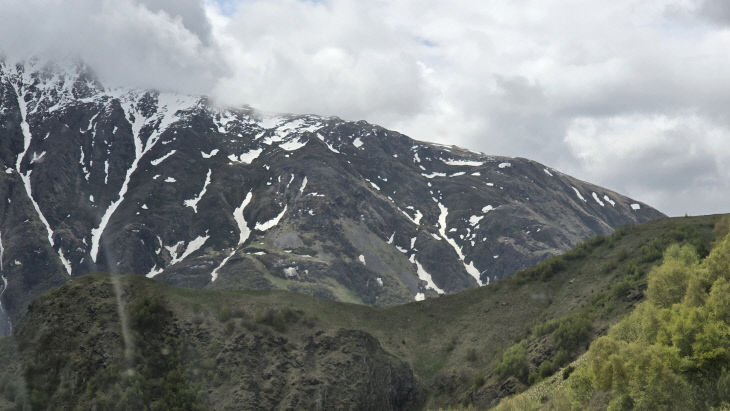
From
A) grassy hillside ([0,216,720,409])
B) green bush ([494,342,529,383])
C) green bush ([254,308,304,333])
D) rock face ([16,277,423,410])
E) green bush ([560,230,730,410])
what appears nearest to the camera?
green bush ([560,230,730,410])

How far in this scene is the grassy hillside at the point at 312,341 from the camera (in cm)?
9650

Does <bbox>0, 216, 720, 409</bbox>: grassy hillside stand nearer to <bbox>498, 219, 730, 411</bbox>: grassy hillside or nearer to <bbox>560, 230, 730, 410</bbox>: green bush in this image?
<bbox>498, 219, 730, 411</bbox>: grassy hillside

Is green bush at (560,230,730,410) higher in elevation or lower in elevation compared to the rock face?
lower

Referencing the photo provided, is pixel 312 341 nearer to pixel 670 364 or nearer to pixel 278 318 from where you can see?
pixel 278 318

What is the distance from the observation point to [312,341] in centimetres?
11281

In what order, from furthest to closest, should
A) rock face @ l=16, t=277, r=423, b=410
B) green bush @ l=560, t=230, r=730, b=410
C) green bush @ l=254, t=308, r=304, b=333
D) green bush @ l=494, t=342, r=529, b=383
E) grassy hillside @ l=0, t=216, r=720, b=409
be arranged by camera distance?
1. green bush @ l=254, t=308, r=304, b=333
2. green bush @ l=494, t=342, r=529, b=383
3. grassy hillside @ l=0, t=216, r=720, b=409
4. rock face @ l=16, t=277, r=423, b=410
5. green bush @ l=560, t=230, r=730, b=410

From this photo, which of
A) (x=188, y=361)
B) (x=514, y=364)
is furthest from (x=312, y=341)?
(x=514, y=364)

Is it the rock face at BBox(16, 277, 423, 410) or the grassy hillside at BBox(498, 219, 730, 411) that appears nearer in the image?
the grassy hillside at BBox(498, 219, 730, 411)

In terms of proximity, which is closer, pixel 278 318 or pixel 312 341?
pixel 312 341

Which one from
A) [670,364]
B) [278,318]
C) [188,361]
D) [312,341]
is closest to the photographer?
[670,364]

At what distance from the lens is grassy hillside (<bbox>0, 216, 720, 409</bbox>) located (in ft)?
317

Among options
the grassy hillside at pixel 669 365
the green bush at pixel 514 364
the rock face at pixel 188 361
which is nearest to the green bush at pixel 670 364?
the grassy hillside at pixel 669 365

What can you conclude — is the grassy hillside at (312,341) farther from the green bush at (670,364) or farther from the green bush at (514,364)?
the green bush at (670,364)

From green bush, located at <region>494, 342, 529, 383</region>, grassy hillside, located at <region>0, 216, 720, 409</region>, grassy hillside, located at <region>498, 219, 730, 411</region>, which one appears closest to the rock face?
grassy hillside, located at <region>0, 216, 720, 409</region>
